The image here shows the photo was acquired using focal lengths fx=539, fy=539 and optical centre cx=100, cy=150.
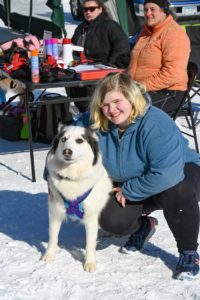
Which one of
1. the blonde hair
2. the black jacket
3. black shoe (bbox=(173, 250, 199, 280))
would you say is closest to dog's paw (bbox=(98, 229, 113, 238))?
black shoe (bbox=(173, 250, 199, 280))

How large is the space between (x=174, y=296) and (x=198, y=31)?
4898mm

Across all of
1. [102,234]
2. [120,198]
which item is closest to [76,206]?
[120,198]

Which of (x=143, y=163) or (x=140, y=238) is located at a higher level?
(x=143, y=163)

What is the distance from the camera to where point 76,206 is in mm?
2975

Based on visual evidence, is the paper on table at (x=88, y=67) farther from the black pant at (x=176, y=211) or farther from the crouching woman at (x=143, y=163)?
the black pant at (x=176, y=211)

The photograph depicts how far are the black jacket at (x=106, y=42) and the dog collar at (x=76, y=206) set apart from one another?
116 inches

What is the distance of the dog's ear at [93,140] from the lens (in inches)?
113

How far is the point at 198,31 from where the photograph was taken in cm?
701

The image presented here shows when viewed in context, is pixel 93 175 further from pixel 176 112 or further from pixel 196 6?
pixel 196 6

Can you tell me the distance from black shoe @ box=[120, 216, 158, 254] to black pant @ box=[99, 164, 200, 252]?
0.49 feet

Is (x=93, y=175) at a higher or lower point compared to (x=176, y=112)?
higher

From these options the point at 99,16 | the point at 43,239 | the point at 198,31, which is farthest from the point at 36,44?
the point at 43,239

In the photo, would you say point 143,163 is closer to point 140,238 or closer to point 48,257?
point 140,238

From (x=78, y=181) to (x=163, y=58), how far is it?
2.01 m
